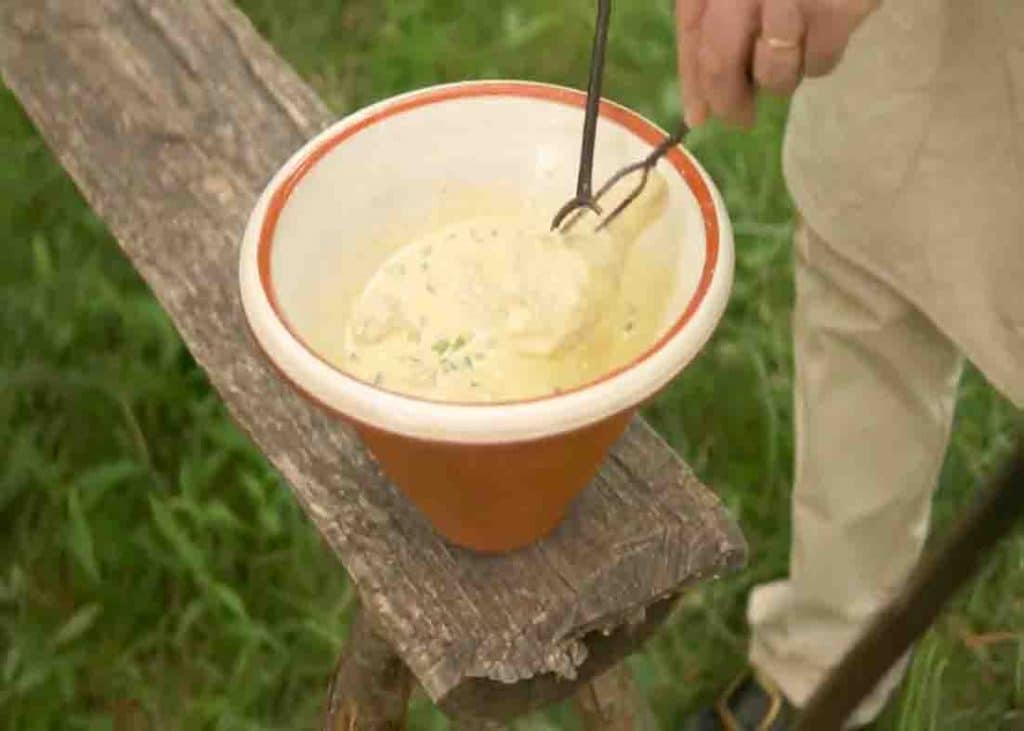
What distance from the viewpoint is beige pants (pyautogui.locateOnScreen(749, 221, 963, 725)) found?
1.29 m

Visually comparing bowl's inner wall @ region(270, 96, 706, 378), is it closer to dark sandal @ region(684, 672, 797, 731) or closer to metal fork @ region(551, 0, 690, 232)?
metal fork @ region(551, 0, 690, 232)

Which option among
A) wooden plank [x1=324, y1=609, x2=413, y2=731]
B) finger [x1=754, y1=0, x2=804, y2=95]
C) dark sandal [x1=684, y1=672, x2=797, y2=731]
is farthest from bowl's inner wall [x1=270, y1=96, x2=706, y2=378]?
dark sandal [x1=684, y1=672, x2=797, y2=731]

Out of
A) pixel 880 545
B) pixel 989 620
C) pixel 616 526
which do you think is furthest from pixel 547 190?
pixel 989 620

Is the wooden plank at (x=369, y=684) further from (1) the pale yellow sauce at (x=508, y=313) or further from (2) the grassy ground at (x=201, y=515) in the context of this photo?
(2) the grassy ground at (x=201, y=515)

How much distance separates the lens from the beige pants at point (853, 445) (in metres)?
1.29

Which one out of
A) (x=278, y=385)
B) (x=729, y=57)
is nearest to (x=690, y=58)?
(x=729, y=57)

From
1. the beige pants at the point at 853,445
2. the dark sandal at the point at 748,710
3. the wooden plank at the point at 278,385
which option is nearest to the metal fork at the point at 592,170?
the wooden plank at the point at 278,385

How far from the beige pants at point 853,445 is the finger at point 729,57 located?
38 cm

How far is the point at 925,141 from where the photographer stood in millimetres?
1137

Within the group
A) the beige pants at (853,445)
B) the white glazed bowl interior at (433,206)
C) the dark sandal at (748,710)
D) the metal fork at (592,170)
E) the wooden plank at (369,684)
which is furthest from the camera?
the dark sandal at (748,710)

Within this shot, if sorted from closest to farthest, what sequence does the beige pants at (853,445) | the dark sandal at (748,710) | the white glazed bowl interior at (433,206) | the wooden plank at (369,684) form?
the white glazed bowl interior at (433,206)
the wooden plank at (369,684)
the beige pants at (853,445)
the dark sandal at (748,710)

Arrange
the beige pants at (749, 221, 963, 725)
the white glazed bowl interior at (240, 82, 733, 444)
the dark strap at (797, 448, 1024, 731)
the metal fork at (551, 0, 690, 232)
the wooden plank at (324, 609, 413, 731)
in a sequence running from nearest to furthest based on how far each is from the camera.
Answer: the dark strap at (797, 448, 1024, 731) < the white glazed bowl interior at (240, 82, 733, 444) < the metal fork at (551, 0, 690, 232) < the wooden plank at (324, 609, 413, 731) < the beige pants at (749, 221, 963, 725)

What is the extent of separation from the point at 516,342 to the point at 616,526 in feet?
0.66

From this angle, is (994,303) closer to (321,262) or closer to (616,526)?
(616,526)
